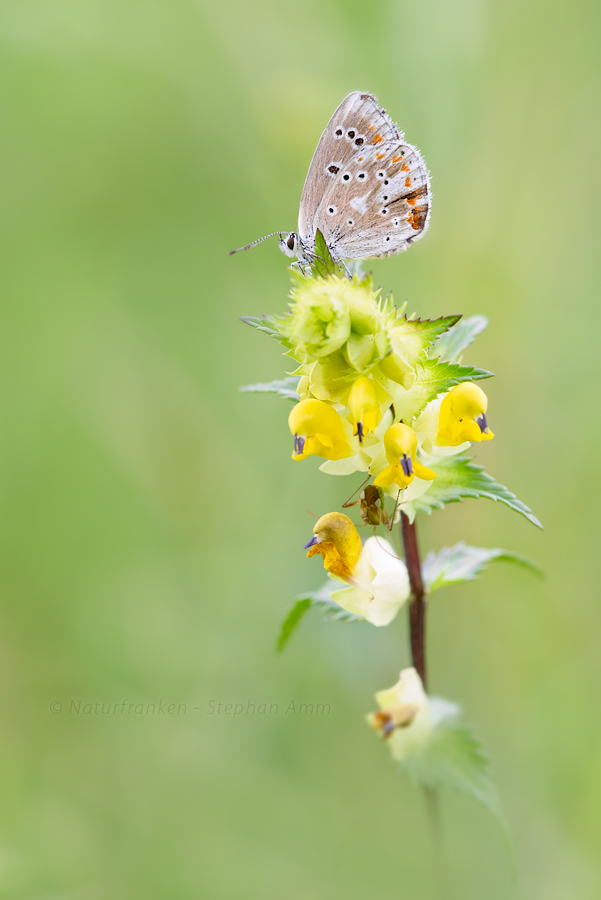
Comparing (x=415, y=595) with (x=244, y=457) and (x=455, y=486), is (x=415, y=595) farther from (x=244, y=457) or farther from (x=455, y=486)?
(x=244, y=457)

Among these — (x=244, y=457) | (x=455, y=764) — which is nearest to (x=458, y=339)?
(x=455, y=764)

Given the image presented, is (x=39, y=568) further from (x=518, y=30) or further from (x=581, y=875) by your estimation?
(x=518, y=30)

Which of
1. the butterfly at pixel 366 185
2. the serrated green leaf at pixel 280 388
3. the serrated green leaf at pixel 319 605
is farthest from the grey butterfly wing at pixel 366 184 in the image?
the serrated green leaf at pixel 319 605

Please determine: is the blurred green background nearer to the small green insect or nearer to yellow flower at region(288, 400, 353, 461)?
the small green insect

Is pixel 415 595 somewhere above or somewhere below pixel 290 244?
below

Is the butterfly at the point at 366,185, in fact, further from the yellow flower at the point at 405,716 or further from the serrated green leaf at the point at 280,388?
the yellow flower at the point at 405,716

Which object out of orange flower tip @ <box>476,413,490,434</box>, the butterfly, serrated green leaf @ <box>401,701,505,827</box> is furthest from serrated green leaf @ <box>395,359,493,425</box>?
serrated green leaf @ <box>401,701,505,827</box>

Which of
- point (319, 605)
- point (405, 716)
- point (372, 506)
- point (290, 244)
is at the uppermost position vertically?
point (290, 244)
